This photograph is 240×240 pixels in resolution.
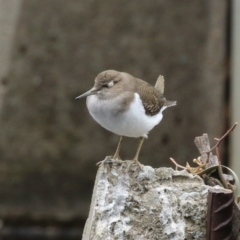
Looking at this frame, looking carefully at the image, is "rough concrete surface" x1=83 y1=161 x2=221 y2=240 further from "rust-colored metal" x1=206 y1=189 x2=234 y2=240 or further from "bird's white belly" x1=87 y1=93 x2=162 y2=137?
"bird's white belly" x1=87 y1=93 x2=162 y2=137

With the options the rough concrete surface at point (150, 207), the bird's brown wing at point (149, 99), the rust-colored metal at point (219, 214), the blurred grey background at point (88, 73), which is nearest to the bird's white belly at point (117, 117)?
the bird's brown wing at point (149, 99)

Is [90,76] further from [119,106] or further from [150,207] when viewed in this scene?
[150,207]

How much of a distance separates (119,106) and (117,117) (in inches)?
2.9

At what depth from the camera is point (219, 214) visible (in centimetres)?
223

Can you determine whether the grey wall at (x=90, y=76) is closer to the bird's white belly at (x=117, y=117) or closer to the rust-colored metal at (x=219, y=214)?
the bird's white belly at (x=117, y=117)

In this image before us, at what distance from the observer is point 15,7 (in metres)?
6.18

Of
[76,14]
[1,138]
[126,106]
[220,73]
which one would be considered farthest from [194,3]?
[126,106]

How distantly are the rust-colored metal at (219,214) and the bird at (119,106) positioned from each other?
88cm

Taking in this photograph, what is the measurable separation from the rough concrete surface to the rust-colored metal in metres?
0.10

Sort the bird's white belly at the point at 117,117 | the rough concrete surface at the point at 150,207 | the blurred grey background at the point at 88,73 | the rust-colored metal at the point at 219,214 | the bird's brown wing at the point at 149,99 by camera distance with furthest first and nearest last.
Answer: the blurred grey background at the point at 88,73 → the bird's brown wing at the point at 149,99 → the bird's white belly at the point at 117,117 → the rough concrete surface at the point at 150,207 → the rust-colored metal at the point at 219,214

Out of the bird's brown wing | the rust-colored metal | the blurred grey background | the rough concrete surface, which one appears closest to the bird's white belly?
the bird's brown wing

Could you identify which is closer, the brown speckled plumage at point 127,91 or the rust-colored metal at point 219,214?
the rust-colored metal at point 219,214

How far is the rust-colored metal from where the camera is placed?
2221 millimetres

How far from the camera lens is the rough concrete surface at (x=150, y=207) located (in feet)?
7.68
